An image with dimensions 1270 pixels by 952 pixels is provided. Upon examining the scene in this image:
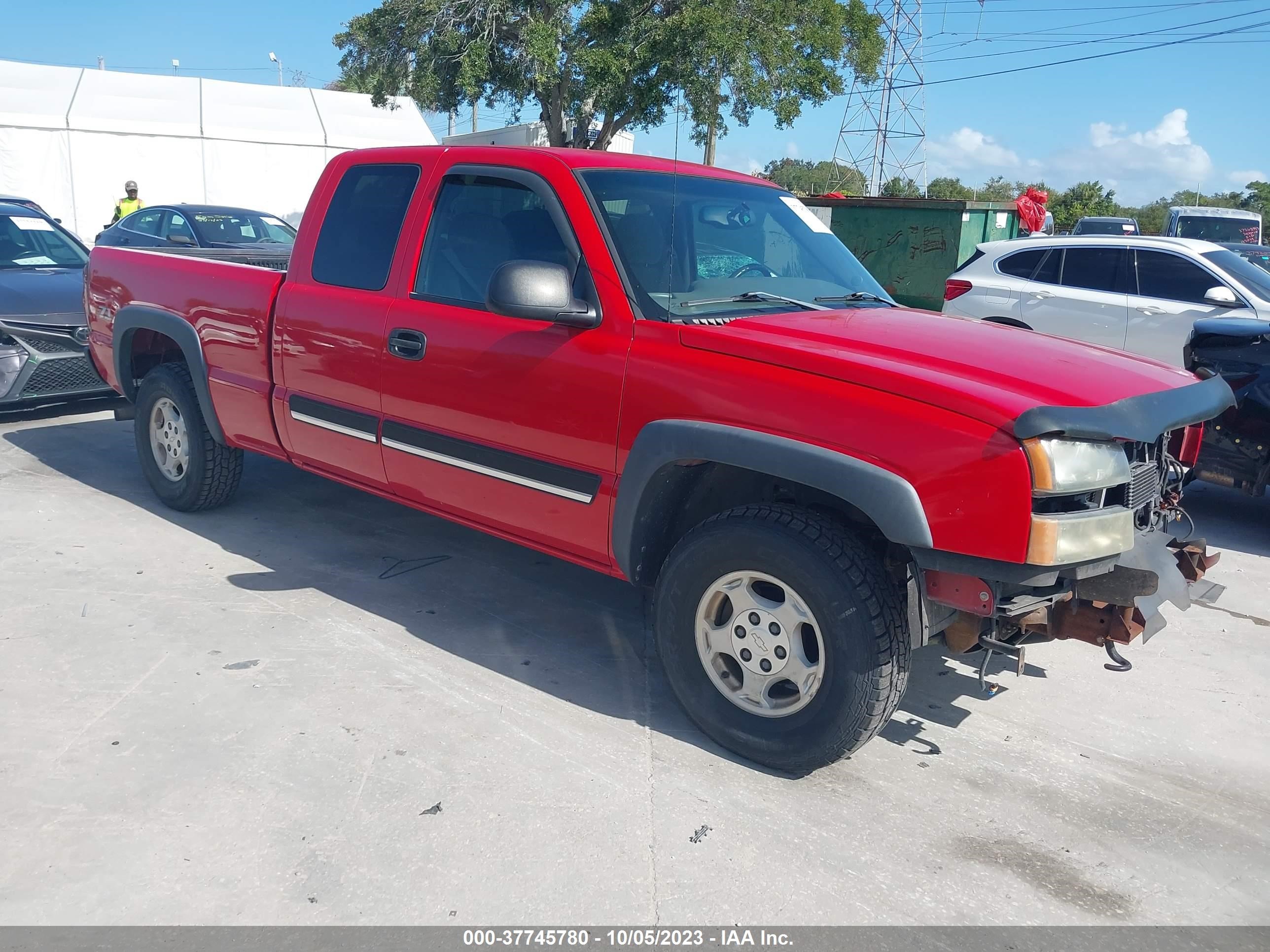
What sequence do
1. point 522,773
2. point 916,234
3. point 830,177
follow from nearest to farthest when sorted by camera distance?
point 522,773
point 916,234
point 830,177

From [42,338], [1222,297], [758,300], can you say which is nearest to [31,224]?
[42,338]

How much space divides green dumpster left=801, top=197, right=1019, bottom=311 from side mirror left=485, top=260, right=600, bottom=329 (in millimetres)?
11622

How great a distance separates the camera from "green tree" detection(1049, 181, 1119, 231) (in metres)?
35.7

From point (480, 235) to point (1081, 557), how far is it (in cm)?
254

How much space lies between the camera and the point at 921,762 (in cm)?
356

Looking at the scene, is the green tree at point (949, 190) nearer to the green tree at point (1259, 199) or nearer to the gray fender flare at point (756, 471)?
the green tree at point (1259, 199)

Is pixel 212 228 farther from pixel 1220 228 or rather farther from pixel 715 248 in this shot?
pixel 1220 228

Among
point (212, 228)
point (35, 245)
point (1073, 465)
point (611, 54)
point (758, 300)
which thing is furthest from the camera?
point (611, 54)

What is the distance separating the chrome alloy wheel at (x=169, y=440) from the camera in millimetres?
5727

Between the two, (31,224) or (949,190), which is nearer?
(31,224)

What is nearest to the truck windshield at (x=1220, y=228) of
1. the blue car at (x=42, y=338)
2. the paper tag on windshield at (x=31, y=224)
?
the paper tag on windshield at (x=31, y=224)

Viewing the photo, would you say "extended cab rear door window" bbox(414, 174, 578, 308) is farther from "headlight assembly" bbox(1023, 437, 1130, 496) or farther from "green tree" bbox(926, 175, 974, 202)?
"green tree" bbox(926, 175, 974, 202)

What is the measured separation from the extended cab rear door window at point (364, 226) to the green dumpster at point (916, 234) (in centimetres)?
1087
